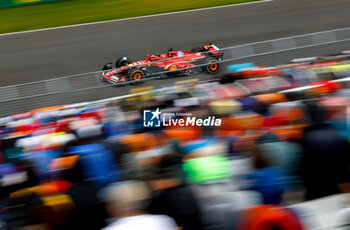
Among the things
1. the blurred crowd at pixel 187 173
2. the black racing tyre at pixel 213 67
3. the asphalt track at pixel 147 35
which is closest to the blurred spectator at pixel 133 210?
the blurred crowd at pixel 187 173

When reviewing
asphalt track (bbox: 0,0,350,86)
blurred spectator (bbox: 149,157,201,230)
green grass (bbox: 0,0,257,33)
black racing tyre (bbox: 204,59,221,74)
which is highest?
green grass (bbox: 0,0,257,33)

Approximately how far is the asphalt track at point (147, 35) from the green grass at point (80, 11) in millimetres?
677

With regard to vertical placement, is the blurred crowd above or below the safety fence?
below

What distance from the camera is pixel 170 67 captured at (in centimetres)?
949

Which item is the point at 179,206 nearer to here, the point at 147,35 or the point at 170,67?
the point at 170,67

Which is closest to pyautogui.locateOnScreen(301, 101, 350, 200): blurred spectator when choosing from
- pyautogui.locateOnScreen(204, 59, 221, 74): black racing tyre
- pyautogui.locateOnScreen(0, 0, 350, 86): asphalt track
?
pyautogui.locateOnScreen(204, 59, 221, 74): black racing tyre

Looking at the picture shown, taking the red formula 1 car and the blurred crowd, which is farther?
the red formula 1 car

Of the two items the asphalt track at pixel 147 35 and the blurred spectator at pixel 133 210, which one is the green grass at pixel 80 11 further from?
the blurred spectator at pixel 133 210

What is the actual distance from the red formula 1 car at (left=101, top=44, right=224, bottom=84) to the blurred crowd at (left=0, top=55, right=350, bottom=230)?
4.27m

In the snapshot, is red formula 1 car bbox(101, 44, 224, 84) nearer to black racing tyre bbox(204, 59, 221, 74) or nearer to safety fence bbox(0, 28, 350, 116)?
black racing tyre bbox(204, 59, 221, 74)

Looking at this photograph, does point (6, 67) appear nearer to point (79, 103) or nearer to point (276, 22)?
point (79, 103)

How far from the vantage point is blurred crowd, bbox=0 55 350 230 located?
8.99 feet

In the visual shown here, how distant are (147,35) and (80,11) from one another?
3737 millimetres

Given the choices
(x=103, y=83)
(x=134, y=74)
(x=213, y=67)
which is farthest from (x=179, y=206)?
(x=134, y=74)
